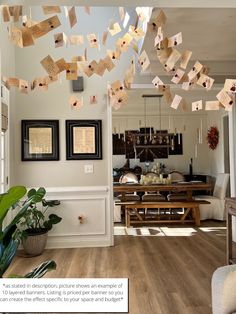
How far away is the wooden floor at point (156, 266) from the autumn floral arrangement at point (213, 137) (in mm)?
3177

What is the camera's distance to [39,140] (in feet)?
13.8

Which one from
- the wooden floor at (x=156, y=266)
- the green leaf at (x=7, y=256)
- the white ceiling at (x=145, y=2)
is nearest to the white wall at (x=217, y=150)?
the wooden floor at (x=156, y=266)

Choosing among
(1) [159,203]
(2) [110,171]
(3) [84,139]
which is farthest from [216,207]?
(3) [84,139]

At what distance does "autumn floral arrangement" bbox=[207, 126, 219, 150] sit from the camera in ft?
24.1

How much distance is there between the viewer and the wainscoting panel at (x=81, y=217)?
409cm

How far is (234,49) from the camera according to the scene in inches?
147

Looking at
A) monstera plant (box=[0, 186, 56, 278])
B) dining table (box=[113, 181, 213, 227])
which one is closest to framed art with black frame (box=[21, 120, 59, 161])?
dining table (box=[113, 181, 213, 227])

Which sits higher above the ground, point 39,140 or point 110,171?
point 39,140

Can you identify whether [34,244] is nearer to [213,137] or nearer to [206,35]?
[206,35]

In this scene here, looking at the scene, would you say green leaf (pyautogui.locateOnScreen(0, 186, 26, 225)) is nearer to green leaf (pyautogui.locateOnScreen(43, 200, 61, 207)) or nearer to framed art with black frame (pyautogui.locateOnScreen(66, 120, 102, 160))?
green leaf (pyautogui.locateOnScreen(43, 200, 61, 207))

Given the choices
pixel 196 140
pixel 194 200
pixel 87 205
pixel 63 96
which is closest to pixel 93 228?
pixel 87 205

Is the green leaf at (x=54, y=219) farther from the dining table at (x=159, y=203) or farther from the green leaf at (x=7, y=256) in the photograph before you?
the green leaf at (x=7, y=256)

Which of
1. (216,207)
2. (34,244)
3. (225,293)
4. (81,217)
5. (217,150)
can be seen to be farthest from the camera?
(217,150)

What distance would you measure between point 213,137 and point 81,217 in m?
4.67
